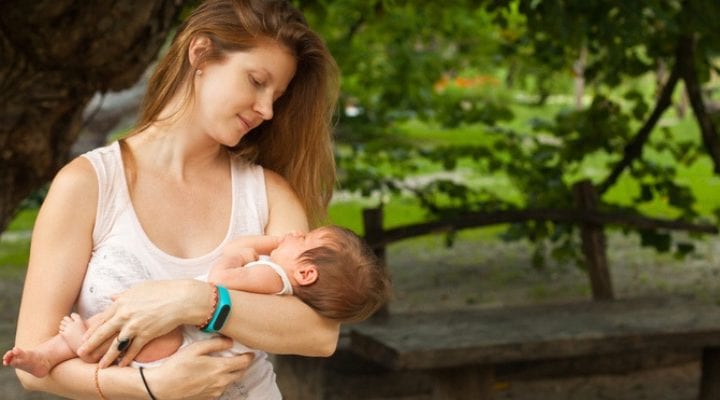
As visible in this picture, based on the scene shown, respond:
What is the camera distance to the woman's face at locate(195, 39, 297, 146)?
270 cm

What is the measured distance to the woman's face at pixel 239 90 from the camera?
2.70m

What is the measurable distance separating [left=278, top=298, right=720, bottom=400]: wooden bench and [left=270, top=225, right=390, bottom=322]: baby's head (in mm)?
2463

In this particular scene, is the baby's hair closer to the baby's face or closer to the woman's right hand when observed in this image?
the baby's face

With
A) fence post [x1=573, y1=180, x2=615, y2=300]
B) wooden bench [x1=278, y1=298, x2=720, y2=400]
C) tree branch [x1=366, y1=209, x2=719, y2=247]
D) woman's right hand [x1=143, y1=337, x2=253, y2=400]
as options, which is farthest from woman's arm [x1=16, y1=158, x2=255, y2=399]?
fence post [x1=573, y1=180, x2=615, y2=300]

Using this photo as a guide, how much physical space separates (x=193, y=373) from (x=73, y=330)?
0.85ft

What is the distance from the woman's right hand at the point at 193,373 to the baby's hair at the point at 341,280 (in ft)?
0.76

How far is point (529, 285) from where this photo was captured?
33.3ft

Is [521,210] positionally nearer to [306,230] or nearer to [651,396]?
[651,396]

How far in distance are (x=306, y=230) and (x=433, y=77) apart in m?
6.35

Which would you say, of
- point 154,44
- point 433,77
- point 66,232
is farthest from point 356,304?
point 433,77

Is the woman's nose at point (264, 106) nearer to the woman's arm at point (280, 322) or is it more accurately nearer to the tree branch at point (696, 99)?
the woman's arm at point (280, 322)

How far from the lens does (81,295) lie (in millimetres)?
2682

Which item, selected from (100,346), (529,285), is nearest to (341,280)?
(100,346)

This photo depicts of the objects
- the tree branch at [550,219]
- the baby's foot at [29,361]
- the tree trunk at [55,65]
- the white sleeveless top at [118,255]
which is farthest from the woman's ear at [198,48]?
the tree branch at [550,219]
